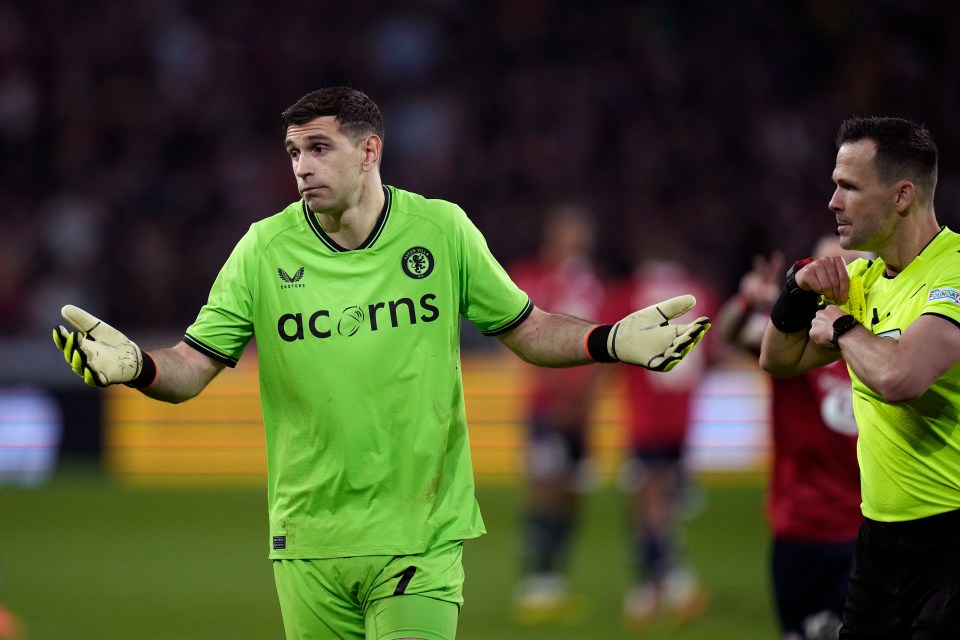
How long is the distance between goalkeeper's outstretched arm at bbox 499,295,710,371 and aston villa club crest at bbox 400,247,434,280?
15.9 inches

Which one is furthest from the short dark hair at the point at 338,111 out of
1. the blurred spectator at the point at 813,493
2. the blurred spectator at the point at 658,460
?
the blurred spectator at the point at 658,460

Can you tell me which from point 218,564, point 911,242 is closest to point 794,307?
point 911,242

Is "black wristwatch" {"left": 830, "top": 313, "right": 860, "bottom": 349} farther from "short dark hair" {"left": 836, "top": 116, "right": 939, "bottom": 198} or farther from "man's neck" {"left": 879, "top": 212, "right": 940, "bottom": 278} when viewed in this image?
"short dark hair" {"left": 836, "top": 116, "right": 939, "bottom": 198}

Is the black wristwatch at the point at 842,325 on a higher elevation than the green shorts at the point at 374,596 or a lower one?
higher

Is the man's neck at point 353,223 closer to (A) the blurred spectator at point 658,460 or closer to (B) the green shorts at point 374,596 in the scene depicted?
(B) the green shorts at point 374,596

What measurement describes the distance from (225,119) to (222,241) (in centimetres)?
244

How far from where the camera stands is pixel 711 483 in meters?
15.2

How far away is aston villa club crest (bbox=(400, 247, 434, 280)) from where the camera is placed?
496 centimetres

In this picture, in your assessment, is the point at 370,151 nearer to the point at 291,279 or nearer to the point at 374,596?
the point at 291,279

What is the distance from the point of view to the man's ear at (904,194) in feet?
15.4

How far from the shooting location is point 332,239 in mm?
4988

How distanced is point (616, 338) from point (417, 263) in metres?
0.76

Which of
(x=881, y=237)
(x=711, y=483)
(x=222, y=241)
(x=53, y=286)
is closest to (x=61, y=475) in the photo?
(x=53, y=286)

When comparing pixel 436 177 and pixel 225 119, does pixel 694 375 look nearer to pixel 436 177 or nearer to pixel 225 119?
pixel 436 177
